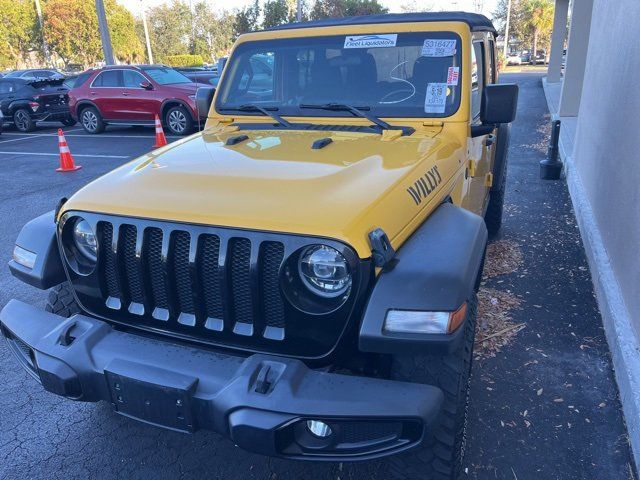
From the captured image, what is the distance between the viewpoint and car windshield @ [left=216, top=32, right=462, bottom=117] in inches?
125

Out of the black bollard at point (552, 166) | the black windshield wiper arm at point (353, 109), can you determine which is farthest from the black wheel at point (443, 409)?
the black bollard at point (552, 166)

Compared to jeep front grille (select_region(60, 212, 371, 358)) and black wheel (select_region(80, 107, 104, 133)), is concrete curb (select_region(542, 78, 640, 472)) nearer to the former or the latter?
jeep front grille (select_region(60, 212, 371, 358))

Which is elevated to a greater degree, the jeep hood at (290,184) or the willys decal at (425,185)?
the jeep hood at (290,184)

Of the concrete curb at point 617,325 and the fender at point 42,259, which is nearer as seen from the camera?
the fender at point 42,259

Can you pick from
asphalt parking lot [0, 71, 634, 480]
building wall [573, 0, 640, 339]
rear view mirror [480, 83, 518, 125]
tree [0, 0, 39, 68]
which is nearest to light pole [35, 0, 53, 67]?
tree [0, 0, 39, 68]

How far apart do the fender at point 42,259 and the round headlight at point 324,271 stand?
4.24 ft

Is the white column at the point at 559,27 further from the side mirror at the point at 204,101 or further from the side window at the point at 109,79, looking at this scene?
the side mirror at the point at 204,101

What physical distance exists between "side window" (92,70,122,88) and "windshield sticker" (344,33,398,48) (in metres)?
11.1

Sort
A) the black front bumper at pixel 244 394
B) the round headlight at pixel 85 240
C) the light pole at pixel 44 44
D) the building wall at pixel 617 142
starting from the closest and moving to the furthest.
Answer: the black front bumper at pixel 244 394, the round headlight at pixel 85 240, the building wall at pixel 617 142, the light pole at pixel 44 44

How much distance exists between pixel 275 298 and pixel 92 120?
44.1ft

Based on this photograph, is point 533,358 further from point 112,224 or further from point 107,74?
point 107,74

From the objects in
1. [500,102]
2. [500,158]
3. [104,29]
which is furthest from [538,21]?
[500,102]

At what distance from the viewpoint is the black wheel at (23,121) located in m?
14.8

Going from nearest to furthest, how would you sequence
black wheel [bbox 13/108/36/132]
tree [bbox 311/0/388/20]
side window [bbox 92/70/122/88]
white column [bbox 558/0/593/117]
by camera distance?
white column [bbox 558/0/593/117] → side window [bbox 92/70/122/88] → black wheel [bbox 13/108/36/132] → tree [bbox 311/0/388/20]
